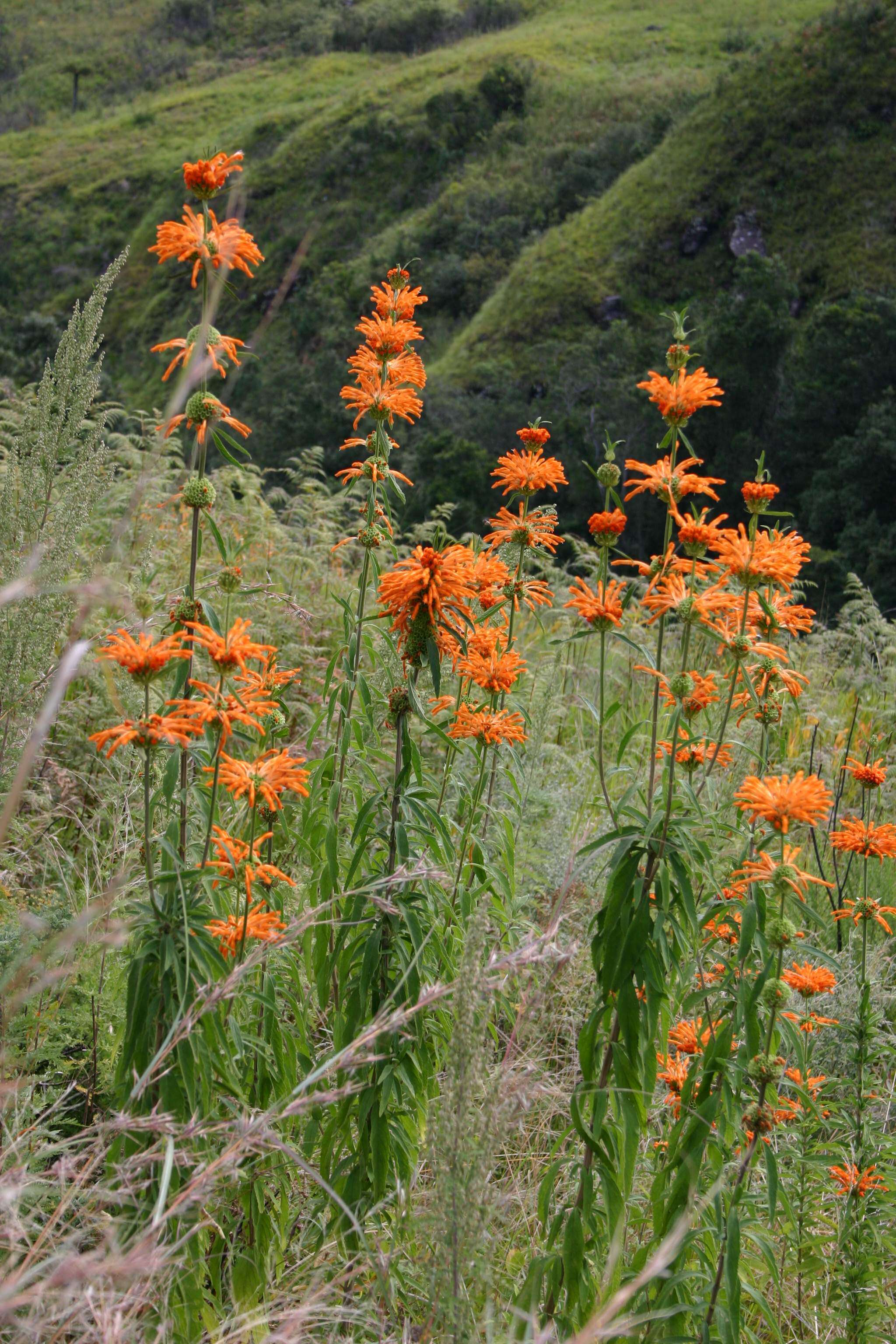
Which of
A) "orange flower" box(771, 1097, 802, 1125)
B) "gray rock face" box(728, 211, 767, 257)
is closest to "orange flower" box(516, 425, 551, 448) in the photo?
"orange flower" box(771, 1097, 802, 1125)

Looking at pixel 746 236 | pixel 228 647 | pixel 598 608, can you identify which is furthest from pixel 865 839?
pixel 746 236

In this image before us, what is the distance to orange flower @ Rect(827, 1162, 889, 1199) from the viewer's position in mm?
1664

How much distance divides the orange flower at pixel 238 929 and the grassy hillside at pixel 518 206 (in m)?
3.71

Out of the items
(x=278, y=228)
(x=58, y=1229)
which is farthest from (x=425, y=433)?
(x=278, y=228)

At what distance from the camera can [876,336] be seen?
15.1 metres

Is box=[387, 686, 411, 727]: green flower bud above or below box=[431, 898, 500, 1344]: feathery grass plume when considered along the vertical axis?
above

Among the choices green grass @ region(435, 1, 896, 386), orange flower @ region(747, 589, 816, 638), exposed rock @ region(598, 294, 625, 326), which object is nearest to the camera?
orange flower @ region(747, 589, 816, 638)

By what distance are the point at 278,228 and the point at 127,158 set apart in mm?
13172

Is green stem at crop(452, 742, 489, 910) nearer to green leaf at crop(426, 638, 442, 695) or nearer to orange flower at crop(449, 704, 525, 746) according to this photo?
orange flower at crop(449, 704, 525, 746)

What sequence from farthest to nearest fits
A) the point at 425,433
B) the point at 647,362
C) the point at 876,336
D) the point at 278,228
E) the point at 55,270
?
1. the point at 55,270
2. the point at 278,228
3. the point at 647,362
4. the point at 425,433
5. the point at 876,336

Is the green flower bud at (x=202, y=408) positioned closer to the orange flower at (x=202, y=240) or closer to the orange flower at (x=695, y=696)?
the orange flower at (x=202, y=240)

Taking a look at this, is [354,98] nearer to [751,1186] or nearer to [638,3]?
[638,3]

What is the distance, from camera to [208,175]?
4.58 feet

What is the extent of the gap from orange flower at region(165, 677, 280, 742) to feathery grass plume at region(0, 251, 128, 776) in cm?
74
